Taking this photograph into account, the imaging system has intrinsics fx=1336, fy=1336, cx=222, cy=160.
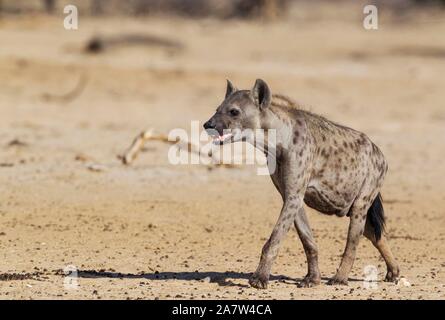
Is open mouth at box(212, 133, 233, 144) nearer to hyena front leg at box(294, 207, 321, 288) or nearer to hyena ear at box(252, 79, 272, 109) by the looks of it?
hyena ear at box(252, 79, 272, 109)

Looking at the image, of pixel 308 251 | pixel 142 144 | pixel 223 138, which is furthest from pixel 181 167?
pixel 223 138

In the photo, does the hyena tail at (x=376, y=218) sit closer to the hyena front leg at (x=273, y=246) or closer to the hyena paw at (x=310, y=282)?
the hyena paw at (x=310, y=282)

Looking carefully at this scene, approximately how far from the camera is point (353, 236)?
7730 millimetres

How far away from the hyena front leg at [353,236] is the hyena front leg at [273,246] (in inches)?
18.2

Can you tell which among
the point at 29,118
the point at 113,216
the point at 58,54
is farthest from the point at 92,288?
the point at 58,54

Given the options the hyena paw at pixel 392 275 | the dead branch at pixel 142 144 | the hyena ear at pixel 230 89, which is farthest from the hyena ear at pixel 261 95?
the dead branch at pixel 142 144

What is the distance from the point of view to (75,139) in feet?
44.0

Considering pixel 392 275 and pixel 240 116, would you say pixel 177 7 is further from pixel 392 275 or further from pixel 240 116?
pixel 240 116

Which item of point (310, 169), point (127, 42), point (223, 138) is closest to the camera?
point (223, 138)

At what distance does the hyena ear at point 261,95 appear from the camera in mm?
7410

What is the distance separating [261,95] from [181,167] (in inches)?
174

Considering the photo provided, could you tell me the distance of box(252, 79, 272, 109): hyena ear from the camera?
24.3 ft

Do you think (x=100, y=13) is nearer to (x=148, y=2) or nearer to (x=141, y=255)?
(x=148, y=2)

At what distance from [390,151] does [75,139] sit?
3159 millimetres
